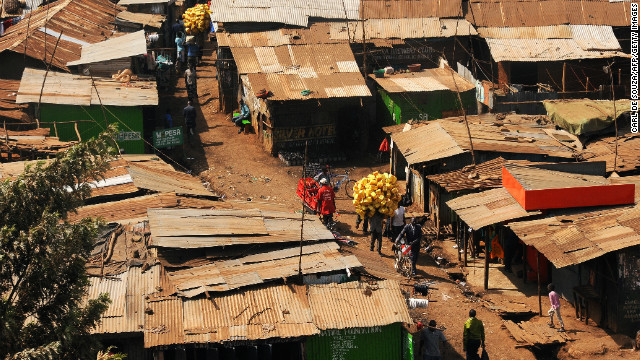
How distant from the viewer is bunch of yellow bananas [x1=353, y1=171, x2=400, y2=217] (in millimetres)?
22172

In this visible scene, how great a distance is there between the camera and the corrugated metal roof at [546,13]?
37031 mm

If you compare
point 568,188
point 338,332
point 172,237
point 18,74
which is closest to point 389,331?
point 338,332

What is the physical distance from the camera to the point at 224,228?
17.6 metres

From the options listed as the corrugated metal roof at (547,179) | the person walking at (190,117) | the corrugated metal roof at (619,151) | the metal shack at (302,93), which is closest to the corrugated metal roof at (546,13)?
the metal shack at (302,93)

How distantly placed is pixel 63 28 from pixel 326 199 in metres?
15.8

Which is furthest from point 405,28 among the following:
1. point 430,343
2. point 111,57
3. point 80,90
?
point 430,343

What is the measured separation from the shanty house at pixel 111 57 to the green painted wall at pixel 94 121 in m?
2.67

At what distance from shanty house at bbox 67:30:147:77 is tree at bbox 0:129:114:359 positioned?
60.8ft

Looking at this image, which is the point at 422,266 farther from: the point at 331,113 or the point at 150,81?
the point at 150,81

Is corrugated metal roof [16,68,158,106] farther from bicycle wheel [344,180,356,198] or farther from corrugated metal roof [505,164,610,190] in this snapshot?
corrugated metal roof [505,164,610,190]

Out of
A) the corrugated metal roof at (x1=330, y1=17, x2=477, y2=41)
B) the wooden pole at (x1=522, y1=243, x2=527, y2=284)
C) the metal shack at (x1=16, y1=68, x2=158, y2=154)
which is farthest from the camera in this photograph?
the corrugated metal roof at (x1=330, y1=17, x2=477, y2=41)

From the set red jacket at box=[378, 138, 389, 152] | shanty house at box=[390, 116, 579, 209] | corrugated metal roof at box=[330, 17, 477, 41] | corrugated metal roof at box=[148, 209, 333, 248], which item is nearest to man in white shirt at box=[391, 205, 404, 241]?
shanty house at box=[390, 116, 579, 209]

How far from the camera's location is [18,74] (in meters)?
31.9

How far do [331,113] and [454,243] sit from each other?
8.22m
